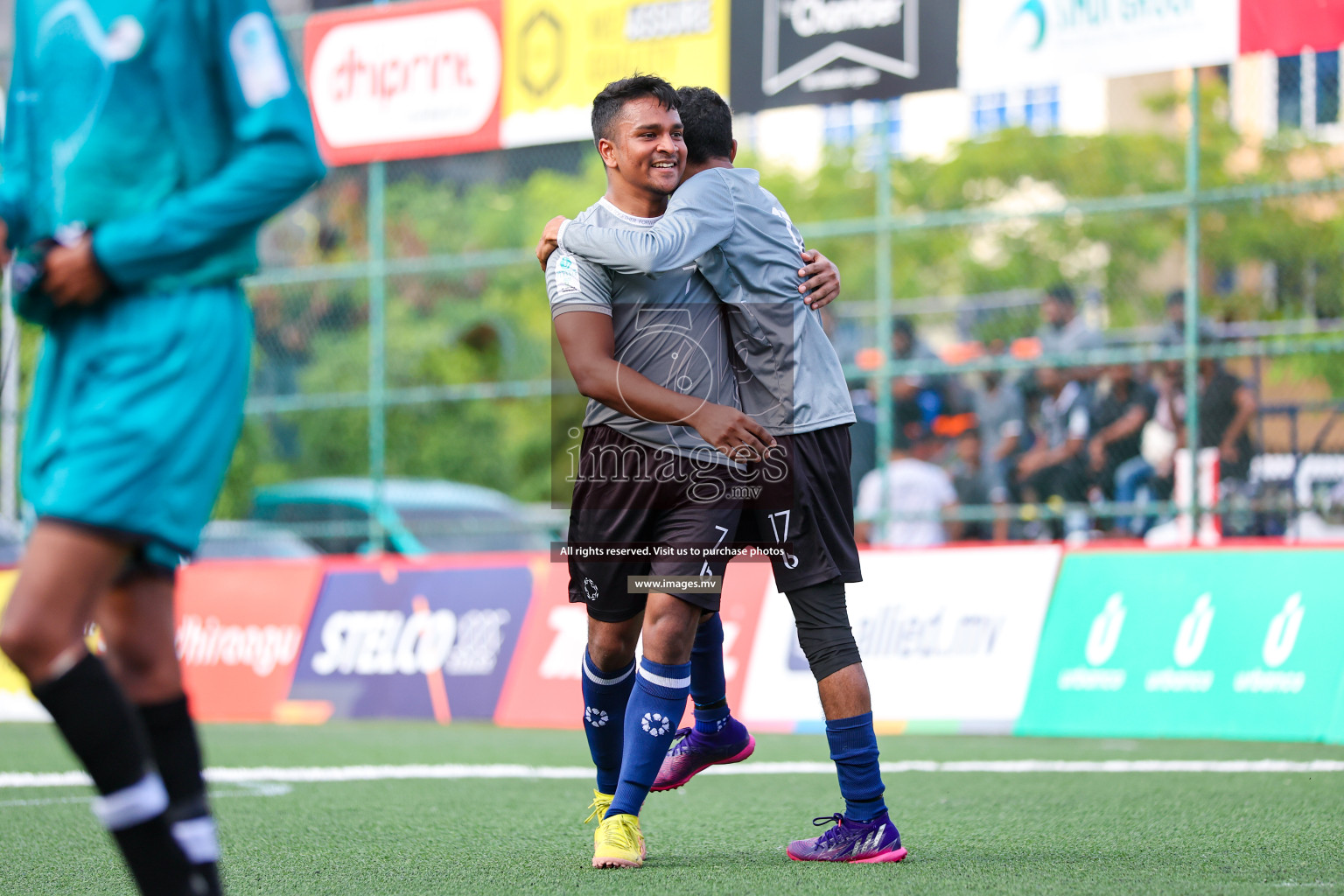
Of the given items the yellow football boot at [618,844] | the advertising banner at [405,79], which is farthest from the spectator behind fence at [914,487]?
the yellow football boot at [618,844]

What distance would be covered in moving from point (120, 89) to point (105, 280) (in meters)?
0.36

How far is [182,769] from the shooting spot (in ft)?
9.69

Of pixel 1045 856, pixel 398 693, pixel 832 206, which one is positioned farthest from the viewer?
pixel 832 206

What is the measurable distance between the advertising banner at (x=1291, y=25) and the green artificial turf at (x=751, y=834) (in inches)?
145

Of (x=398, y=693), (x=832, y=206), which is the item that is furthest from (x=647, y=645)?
(x=832, y=206)

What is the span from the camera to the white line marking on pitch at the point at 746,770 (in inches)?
256

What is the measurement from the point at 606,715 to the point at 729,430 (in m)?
0.98

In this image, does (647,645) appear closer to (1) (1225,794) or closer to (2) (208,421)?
(2) (208,421)

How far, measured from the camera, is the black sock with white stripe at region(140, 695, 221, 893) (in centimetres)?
288

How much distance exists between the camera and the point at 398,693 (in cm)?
986

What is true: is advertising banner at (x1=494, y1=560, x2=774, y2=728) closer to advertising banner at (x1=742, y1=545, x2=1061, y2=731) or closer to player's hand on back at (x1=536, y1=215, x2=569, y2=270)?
advertising banner at (x1=742, y1=545, x2=1061, y2=731)

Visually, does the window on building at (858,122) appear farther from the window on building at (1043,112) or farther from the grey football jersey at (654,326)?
the grey football jersey at (654,326)

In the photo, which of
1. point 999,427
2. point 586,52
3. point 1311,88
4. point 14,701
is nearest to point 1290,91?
point 1311,88

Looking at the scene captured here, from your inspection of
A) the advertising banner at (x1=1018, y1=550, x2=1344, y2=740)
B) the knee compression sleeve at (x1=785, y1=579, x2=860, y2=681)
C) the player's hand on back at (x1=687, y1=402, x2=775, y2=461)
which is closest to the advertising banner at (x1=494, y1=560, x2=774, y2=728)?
the advertising banner at (x1=1018, y1=550, x2=1344, y2=740)
